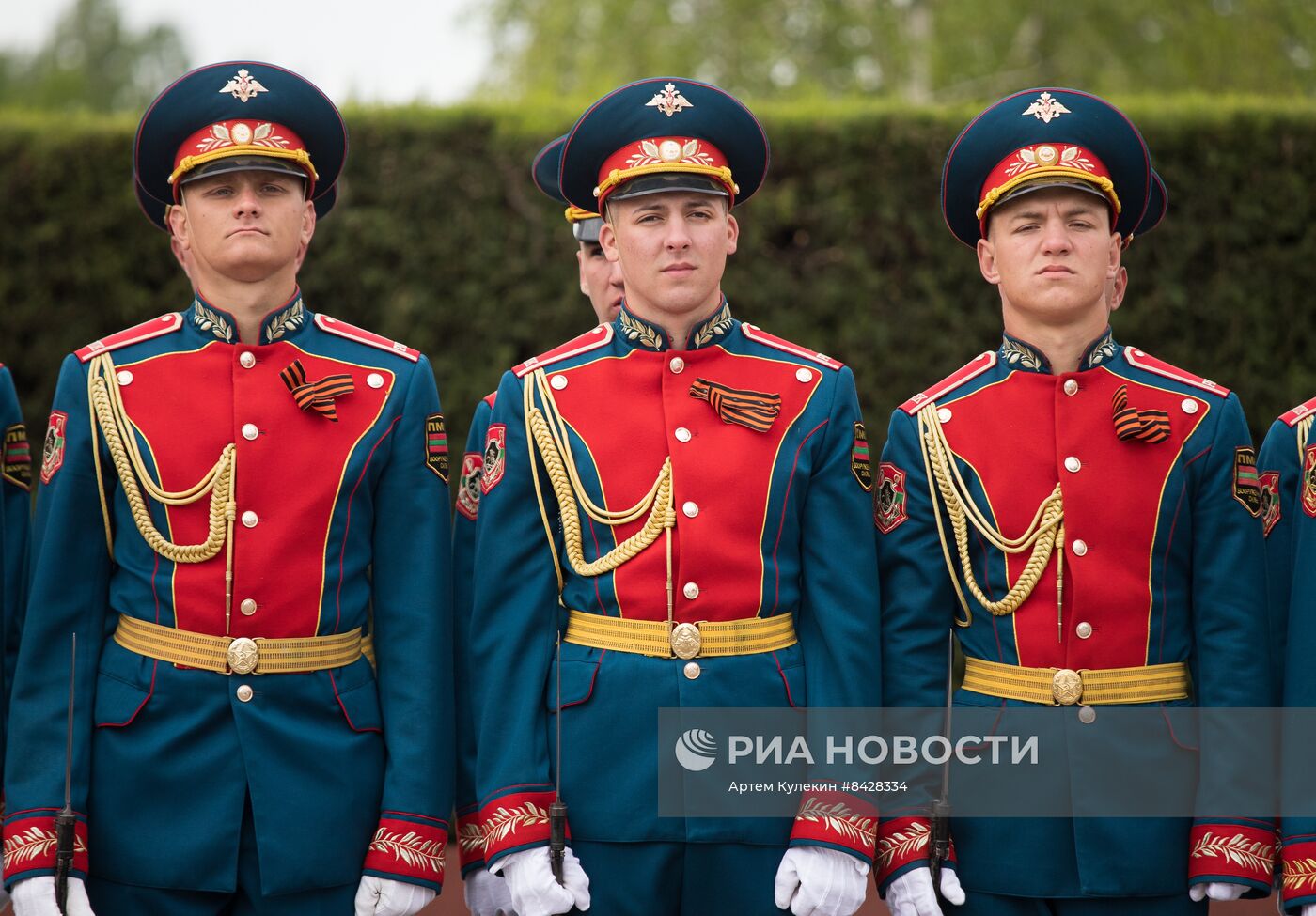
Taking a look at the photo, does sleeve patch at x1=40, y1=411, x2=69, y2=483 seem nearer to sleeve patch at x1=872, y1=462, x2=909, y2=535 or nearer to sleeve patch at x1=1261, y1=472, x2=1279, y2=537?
sleeve patch at x1=872, y1=462, x2=909, y2=535

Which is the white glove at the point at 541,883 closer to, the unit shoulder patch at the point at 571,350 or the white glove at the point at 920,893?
the white glove at the point at 920,893

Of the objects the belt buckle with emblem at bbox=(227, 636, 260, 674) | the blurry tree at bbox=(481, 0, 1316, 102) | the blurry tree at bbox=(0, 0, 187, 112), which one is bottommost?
the belt buckle with emblem at bbox=(227, 636, 260, 674)

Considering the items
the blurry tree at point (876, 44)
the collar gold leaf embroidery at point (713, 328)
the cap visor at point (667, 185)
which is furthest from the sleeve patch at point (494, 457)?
the blurry tree at point (876, 44)

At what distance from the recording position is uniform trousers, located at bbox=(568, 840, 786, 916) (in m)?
3.36

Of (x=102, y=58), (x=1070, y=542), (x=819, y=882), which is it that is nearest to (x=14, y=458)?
(x=819, y=882)

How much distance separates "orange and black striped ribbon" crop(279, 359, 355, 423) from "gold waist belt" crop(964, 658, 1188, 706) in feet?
5.26

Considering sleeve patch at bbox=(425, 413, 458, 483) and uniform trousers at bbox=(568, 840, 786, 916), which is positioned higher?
sleeve patch at bbox=(425, 413, 458, 483)

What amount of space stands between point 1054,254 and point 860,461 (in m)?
0.65

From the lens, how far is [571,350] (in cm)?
375

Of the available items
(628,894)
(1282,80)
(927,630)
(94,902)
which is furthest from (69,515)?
(1282,80)

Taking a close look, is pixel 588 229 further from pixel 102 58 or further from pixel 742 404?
pixel 102 58

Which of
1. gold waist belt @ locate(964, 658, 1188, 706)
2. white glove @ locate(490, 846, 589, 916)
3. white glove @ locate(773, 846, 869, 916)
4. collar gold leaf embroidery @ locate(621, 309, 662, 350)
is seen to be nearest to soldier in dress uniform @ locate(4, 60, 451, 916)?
white glove @ locate(490, 846, 589, 916)

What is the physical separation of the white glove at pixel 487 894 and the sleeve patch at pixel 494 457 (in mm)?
850

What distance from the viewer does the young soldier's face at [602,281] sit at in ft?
15.4
